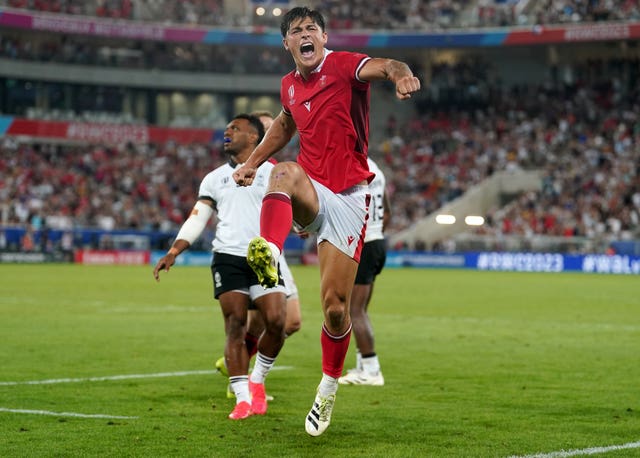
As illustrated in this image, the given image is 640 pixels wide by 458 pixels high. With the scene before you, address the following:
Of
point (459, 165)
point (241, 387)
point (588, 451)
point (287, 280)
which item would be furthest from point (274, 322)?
point (459, 165)

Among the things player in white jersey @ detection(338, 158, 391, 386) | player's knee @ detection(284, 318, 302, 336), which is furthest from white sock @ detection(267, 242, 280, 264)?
player in white jersey @ detection(338, 158, 391, 386)

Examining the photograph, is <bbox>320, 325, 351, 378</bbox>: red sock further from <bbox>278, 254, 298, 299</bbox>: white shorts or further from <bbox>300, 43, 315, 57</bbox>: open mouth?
<bbox>300, 43, 315, 57</bbox>: open mouth

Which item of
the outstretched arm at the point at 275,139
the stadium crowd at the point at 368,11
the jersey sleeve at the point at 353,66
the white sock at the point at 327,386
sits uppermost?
the jersey sleeve at the point at 353,66

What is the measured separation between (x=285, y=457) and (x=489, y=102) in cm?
5380

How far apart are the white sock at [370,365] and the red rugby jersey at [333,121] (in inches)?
149

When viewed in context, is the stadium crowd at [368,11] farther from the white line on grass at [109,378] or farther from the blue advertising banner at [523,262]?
the white line on grass at [109,378]

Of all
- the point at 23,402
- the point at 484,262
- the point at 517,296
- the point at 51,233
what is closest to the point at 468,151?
the point at 484,262

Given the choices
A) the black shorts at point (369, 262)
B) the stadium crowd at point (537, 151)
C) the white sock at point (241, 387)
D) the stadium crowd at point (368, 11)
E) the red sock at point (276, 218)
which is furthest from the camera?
the stadium crowd at point (368, 11)

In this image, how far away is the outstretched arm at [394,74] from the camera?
6258mm

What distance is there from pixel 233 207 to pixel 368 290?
248cm

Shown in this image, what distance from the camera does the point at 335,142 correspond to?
7.50 metres

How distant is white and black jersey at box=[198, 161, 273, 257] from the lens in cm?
926

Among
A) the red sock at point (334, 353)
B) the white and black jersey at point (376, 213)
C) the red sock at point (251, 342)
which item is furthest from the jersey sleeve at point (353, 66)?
the white and black jersey at point (376, 213)

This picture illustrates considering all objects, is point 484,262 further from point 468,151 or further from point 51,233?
point 51,233
